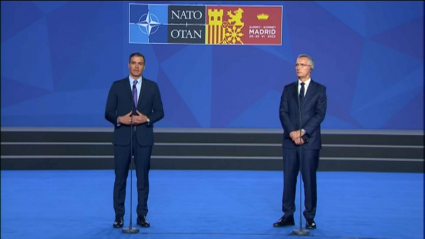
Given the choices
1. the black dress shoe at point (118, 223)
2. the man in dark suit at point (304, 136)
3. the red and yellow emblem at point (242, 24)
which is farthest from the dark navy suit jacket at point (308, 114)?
the red and yellow emblem at point (242, 24)

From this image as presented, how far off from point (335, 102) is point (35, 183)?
4635mm

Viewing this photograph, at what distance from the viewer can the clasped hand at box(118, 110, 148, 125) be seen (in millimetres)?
4156

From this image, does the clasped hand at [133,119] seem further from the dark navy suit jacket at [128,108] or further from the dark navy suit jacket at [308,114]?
the dark navy suit jacket at [308,114]

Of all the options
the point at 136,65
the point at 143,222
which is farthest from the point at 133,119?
the point at 143,222

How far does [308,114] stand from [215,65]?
4.51 m

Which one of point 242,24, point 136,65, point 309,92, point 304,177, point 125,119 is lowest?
point 304,177

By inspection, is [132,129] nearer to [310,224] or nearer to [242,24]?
[310,224]

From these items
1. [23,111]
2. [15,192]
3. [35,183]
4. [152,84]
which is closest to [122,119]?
[152,84]

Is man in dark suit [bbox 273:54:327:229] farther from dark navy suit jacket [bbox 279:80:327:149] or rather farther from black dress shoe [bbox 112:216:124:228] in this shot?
black dress shoe [bbox 112:216:124:228]

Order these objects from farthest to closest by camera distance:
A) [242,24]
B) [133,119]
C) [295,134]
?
[242,24] → [295,134] → [133,119]

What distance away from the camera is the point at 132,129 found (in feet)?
13.9

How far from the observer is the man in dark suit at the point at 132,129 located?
13.9 ft

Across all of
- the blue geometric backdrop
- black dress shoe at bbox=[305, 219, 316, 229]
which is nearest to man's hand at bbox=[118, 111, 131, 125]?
black dress shoe at bbox=[305, 219, 316, 229]

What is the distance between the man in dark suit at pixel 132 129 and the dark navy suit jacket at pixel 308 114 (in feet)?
3.20
